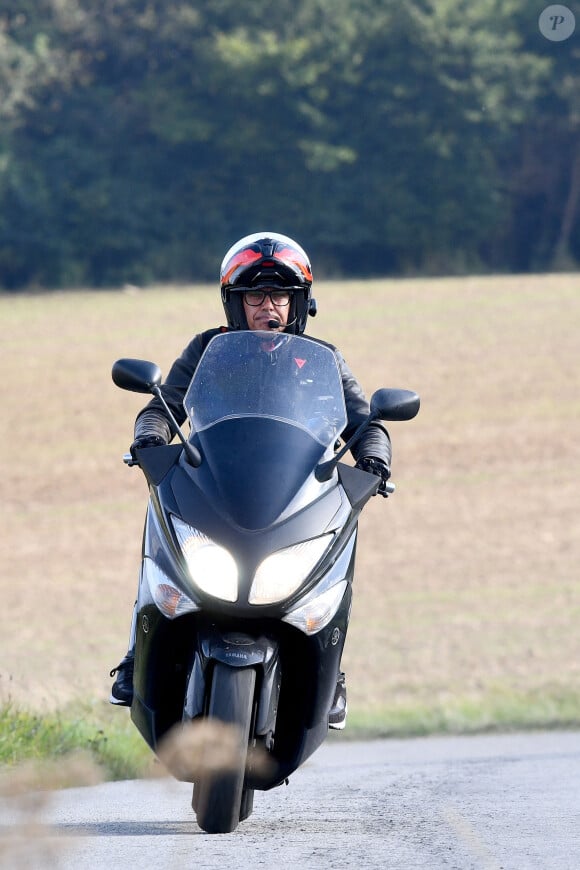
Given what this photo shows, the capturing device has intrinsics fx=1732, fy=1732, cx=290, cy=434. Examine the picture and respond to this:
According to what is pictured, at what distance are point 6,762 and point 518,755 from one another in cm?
290

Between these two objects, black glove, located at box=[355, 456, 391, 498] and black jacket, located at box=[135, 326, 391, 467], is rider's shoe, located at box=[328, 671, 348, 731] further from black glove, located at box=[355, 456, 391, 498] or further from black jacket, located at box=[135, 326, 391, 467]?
black jacket, located at box=[135, 326, 391, 467]

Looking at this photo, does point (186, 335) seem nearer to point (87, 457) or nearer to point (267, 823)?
point (87, 457)

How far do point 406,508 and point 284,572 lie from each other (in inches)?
812

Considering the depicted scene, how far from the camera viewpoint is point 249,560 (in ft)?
16.9

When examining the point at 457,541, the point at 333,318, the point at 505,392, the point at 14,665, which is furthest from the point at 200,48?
the point at 14,665

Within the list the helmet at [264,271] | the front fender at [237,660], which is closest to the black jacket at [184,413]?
the helmet at [264,271]

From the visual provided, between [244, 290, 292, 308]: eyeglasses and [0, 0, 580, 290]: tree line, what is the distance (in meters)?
54.6

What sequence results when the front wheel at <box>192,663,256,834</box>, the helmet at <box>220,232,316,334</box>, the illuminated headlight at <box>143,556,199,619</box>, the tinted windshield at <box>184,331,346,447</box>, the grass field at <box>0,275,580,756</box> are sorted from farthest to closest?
1. the grass field at <box>0,275,580,756</box>
2. the helmet at <box>220,232,316,334</box>
3. the tinted windshield at <box>184,331,346,447</box>
4. the illuminated headlight at <box>143,556,199,619</box>
5. the front wheel at <box>192,663,256,834</box>

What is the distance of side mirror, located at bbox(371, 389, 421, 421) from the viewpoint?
5738 millimetres

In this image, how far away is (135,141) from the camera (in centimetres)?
6531

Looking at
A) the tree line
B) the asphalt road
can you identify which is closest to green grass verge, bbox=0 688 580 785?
the asphalt road

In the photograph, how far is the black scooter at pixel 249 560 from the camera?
5.17 meters

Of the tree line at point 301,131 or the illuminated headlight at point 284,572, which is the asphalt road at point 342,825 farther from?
the tree line at point 301,131

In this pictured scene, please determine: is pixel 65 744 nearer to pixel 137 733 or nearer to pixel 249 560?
pixel 137 733
